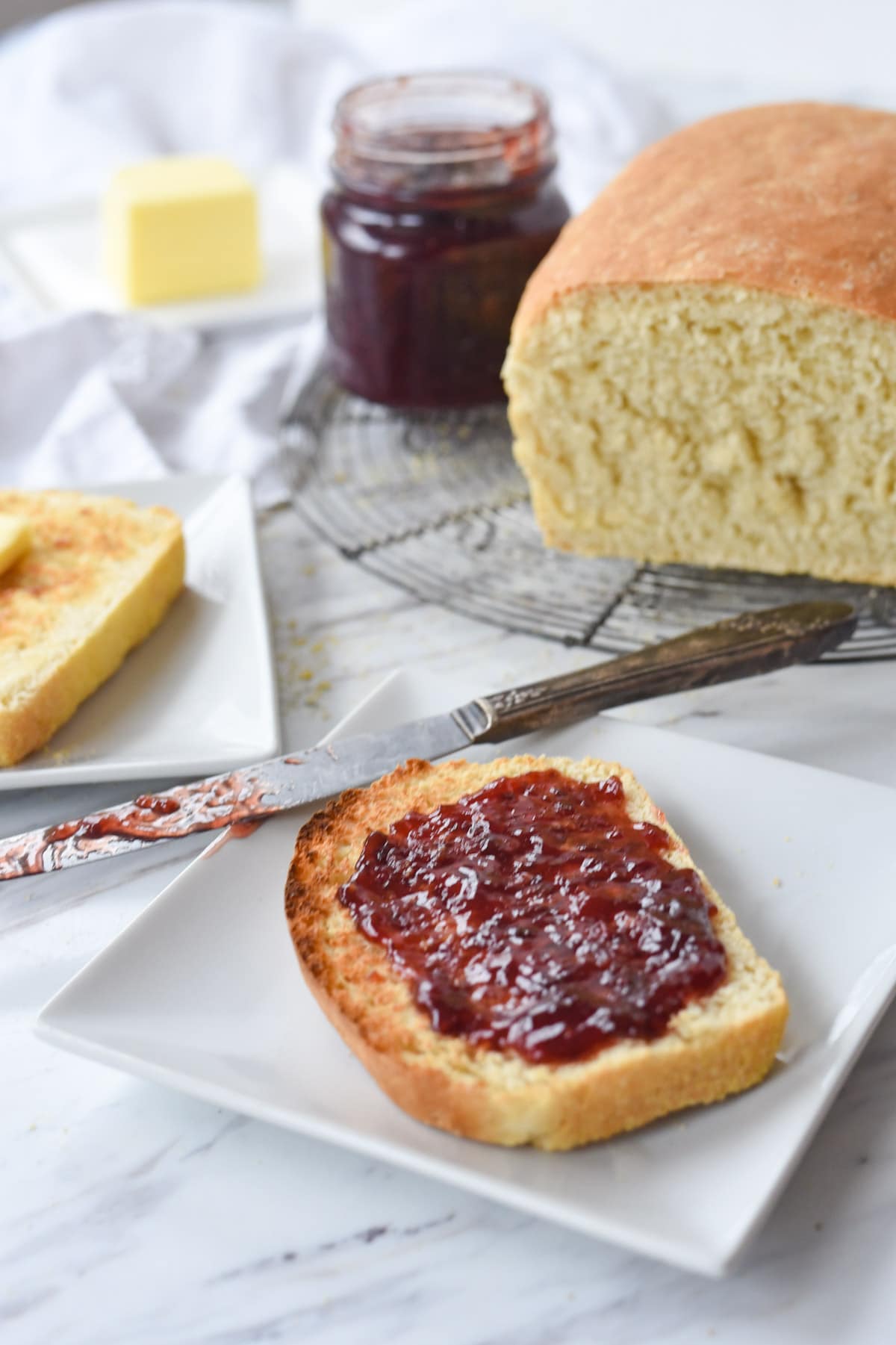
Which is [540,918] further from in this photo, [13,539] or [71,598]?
[13,539]

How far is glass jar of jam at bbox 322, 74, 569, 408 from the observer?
3.30 metres

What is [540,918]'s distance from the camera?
1.76 metres

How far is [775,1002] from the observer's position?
1650mm

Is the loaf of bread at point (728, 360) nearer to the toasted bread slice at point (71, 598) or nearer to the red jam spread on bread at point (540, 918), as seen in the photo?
the toasted bread slice at point (71, 598)

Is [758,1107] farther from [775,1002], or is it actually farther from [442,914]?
[442,914]

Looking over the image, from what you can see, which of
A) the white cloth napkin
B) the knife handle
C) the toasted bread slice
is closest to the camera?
the knife handle

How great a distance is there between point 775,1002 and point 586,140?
12.3 ft

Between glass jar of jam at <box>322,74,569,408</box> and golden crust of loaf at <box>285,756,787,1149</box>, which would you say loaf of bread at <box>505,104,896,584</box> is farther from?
golden crust of loaf at <box>285,756,787,1149</box>

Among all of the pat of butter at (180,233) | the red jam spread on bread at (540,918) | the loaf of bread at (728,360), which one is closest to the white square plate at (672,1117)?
the red jam spread on bread at (540,918)

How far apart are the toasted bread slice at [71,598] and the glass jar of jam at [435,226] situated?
0.88 meters

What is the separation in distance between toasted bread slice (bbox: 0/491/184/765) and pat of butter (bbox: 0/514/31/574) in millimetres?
28

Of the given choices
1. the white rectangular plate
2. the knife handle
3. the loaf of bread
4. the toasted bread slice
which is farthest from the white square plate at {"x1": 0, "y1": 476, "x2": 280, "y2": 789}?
the white rectangular plate

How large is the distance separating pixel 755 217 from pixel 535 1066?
72.4 inches

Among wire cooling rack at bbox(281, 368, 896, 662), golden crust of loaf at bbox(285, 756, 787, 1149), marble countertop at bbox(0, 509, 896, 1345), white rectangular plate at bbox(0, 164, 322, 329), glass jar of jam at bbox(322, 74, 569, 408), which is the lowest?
wire cooling rack at bbox(281, 368, 896, 662)
